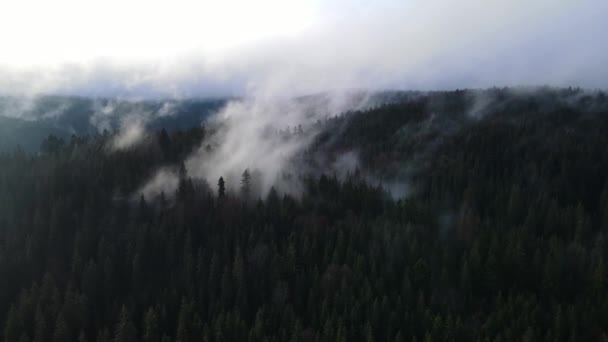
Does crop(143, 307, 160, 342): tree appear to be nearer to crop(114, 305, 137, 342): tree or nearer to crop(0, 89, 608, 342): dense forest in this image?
crop(0, 89, 608, 342): dense forest

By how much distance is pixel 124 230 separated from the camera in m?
165

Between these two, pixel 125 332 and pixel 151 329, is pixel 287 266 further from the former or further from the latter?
pixel 125 332

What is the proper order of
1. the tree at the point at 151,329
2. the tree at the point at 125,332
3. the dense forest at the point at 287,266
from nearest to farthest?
the tree at the point at 125,332 → the tree at the point at 151,329 → the dense forest at the point at 287,266

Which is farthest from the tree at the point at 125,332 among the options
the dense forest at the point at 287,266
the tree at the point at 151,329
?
the tree at the point at 151,329

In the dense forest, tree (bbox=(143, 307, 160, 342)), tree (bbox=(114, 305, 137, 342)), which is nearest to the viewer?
tree (bbox=(114, 305, 137, 342))

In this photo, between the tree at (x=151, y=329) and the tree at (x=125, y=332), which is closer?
the tree at (x=125, y=332)

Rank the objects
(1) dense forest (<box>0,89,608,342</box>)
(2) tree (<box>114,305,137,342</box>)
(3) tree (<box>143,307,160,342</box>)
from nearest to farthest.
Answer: (2) tree (<box>114,305,137,342</box>)
(3) tree (<box>143,307,160,342</box>)
(1) dense forest (<box>0,89,608,342</box>)

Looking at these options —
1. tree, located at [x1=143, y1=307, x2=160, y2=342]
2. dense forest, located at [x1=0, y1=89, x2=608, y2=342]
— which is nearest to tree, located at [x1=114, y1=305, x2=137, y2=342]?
dense forest, located at [x1=0, y1=89, x2=608, y2=342]

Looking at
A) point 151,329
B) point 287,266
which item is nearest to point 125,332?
point 151,329

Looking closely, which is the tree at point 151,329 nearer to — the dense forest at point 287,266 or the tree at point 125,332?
the dense forest at point 287,266

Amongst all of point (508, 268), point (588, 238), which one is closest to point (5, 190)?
point (508, 268)

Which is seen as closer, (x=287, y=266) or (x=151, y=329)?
→ (x=151, y=329)

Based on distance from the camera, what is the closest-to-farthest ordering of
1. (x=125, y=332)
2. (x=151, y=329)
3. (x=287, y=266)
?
(x=125, y=332), (x=151, y=329), (x=287, y=266)

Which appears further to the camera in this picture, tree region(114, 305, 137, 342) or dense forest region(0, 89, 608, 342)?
dense forest region(0, 89, 608, 342)
